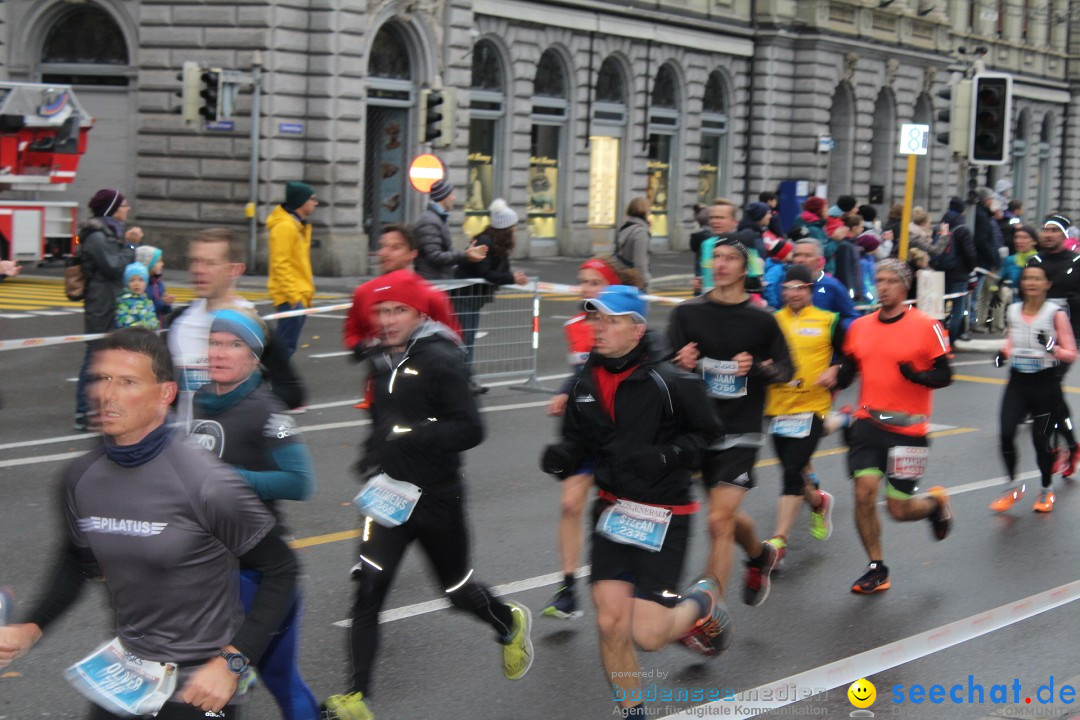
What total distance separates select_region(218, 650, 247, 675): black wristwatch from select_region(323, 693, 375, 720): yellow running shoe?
1.72 meters

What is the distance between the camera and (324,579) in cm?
768

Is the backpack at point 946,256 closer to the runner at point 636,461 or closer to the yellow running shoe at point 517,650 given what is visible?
the yellow running shoe at point 517,650

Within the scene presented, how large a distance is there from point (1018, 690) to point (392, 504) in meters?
2.68

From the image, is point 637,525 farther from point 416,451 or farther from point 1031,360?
point 1031,360

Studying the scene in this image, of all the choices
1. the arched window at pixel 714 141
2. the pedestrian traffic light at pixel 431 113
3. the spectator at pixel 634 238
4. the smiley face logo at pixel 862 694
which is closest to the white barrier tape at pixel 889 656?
the smiley face logo at pixel 862 694

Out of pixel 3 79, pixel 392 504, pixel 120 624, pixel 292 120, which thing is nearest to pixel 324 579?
pixel 392 504

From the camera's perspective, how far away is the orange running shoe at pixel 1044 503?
32.3 feet

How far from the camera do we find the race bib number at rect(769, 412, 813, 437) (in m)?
7.96

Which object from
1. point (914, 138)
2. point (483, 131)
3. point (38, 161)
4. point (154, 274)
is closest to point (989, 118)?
Result: point (914, 138)

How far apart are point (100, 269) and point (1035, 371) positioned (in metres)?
6.93

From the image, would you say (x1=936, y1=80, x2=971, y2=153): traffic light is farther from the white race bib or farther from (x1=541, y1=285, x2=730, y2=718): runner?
(x1=541, y1=285, x2=730, y2=718): runner

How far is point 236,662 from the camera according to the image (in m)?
3.65

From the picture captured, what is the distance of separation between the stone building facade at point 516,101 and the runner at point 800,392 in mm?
15028

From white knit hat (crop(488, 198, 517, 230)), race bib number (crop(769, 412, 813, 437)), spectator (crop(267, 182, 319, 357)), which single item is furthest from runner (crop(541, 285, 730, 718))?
spectator (crop(267, 182, 319, 357))
